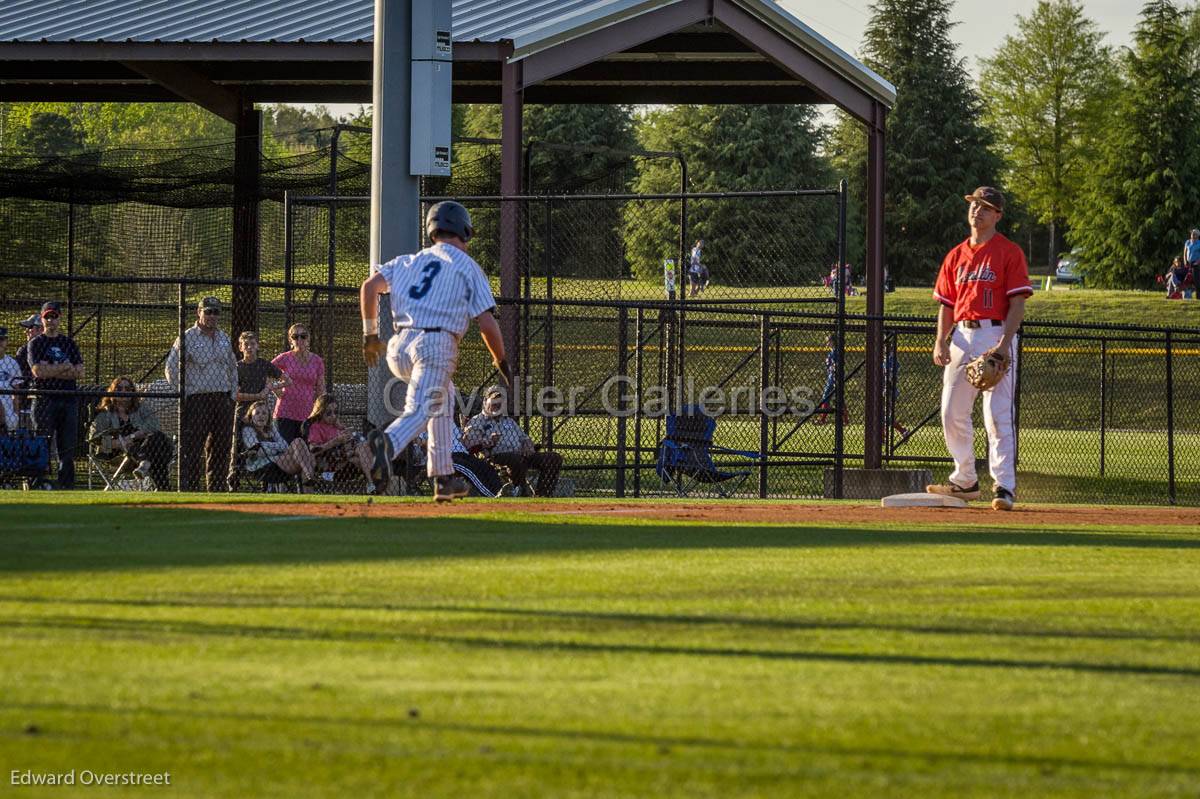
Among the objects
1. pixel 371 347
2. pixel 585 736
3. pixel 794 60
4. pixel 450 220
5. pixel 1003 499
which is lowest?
pixel 585 736

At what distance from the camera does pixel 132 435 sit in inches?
685

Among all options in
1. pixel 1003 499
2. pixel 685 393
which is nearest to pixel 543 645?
pixel 1003 499

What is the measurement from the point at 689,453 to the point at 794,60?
5.49 metres

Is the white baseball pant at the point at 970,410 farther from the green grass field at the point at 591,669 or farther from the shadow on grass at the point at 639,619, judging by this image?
the shadow on grass at the point at 639,619

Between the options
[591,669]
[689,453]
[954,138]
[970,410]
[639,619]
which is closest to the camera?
[591,669]

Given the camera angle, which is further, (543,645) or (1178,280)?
(1178,280)

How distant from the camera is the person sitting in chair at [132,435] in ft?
55.6

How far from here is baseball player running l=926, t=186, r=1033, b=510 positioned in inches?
449

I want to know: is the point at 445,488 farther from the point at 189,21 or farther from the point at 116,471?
the point at 189,21

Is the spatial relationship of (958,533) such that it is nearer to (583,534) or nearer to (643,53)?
(583,534)

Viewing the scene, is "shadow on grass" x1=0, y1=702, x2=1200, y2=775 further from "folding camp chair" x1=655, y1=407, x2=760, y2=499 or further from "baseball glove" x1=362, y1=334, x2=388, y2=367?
"folding camp chair" x1=655, y1=407, x2=760, y2=499

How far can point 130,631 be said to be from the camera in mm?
5062

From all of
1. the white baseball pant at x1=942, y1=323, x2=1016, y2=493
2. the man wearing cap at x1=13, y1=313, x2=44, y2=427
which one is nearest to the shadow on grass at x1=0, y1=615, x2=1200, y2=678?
the white baseball pant at x1=942, y1=323, x2=1016, y2=493

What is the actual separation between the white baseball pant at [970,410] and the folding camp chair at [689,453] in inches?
223
